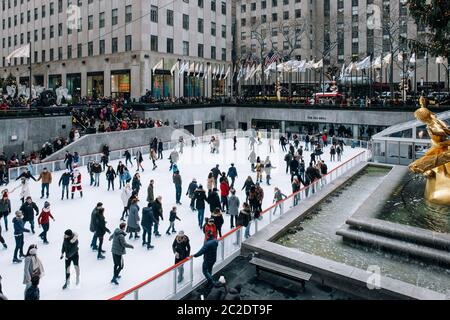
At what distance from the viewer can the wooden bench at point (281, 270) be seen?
8750mm

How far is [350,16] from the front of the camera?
67.1 meters

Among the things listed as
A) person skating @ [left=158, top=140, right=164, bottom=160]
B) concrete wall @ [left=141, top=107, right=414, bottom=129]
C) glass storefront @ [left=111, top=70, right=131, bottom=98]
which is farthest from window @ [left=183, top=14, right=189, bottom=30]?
person skating @ [left=158, top=140, right=164, bottom=160]

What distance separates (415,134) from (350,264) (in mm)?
18233

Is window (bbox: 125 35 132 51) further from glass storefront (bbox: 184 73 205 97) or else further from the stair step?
the stair step

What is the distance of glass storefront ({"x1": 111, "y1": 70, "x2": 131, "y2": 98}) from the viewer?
44903 millimetres

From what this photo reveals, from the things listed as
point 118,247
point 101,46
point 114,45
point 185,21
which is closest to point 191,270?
point 118,247

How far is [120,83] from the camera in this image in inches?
1800

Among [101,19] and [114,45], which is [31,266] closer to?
[114,45]

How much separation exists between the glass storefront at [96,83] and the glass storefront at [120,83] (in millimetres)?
1915

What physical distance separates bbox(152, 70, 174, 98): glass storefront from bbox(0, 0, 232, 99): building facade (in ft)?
0.38

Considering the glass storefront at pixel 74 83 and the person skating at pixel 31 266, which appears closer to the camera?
the person skating at pixel 31 266

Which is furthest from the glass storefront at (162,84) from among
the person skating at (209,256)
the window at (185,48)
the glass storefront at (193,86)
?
the person skating at (209,256)

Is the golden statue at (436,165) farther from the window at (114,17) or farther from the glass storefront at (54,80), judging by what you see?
the glass storefront at (54,80)
